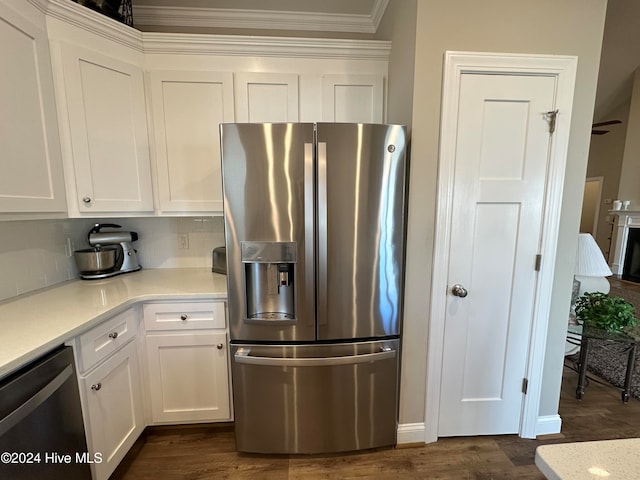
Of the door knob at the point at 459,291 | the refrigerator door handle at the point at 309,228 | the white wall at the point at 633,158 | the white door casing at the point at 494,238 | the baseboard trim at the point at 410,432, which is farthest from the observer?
the white wall at the point at 633,158

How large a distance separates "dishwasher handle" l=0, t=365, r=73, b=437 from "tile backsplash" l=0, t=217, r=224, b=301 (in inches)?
30.1

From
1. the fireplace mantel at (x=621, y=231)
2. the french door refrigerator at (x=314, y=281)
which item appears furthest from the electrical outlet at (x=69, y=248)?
the fireplace mantel at (x=621, y=231)

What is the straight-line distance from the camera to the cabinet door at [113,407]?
1328mm

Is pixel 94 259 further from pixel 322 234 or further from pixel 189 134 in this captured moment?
pixel 322 234

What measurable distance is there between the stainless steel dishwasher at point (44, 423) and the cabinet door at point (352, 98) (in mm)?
1857

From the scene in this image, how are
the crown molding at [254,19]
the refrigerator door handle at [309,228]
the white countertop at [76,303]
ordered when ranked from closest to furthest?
the white countertop at [76,303], the refrigerator door handle at [309,228], the crown molding at [254,19]

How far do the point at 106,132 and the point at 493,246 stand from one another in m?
2.30

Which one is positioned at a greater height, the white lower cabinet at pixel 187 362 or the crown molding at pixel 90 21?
the crown molding at pixel 90 21

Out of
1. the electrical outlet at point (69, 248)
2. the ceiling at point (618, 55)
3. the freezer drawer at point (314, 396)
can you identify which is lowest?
the freezer drawer at point (314, 396)

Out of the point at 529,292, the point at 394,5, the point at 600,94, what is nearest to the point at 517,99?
the point at 394,5

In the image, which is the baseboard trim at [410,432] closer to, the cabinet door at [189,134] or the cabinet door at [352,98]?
the cabinet door at [189,134]

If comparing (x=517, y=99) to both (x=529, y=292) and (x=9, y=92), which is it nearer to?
(x=529, y=292)

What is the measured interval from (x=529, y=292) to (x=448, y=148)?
96cm

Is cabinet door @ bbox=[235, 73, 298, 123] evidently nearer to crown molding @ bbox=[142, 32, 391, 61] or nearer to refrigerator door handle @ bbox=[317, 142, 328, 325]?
A: crown molding @ bbox=[142, 32, 391, 61]
